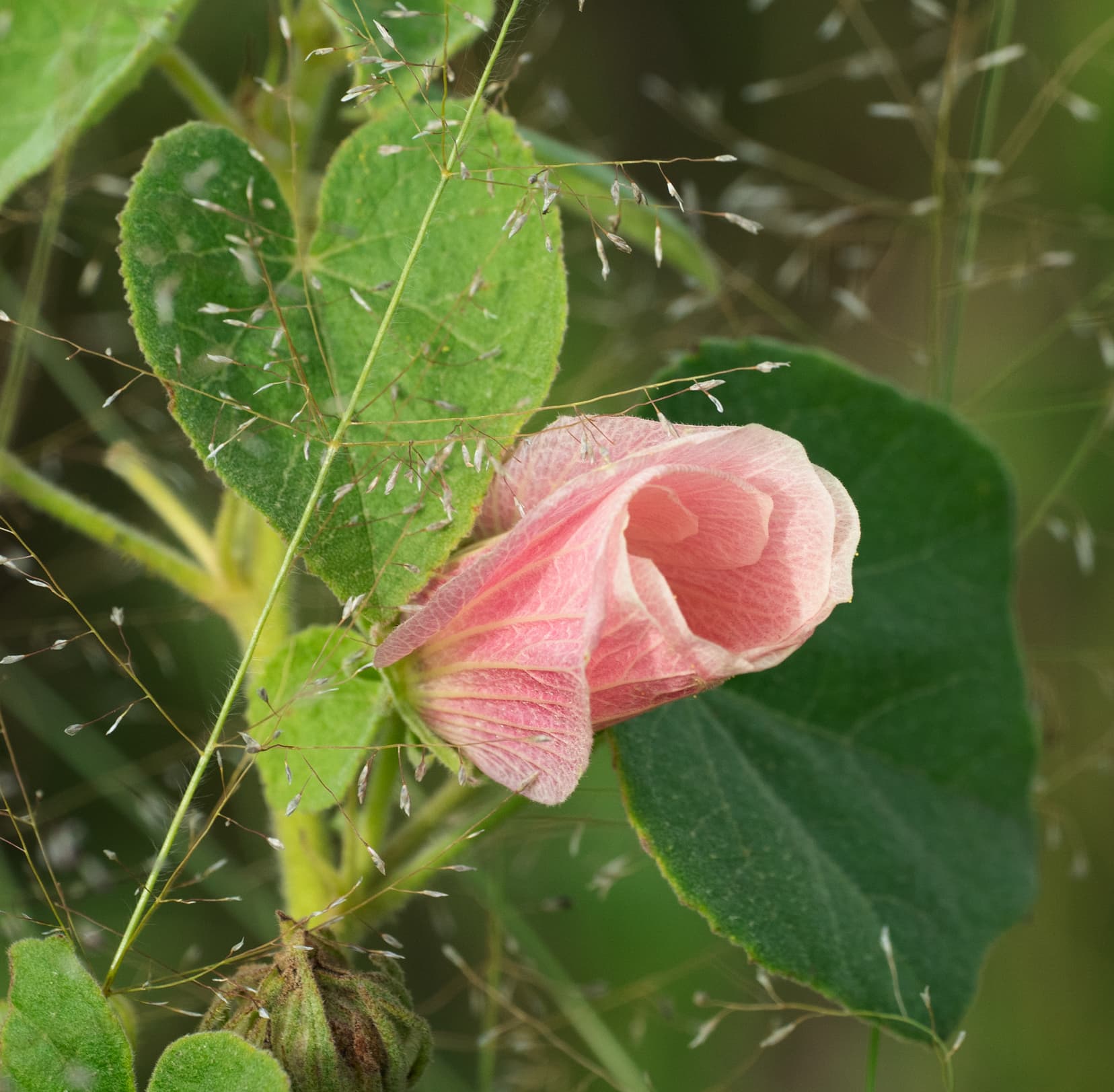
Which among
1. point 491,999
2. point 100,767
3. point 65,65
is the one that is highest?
point 65,65

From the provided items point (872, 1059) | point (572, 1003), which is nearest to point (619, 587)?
point (872, 1059)

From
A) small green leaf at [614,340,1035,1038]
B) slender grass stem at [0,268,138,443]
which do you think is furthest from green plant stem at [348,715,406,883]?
slender grass stem at [0,268,138,443]

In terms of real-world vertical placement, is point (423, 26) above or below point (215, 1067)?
above

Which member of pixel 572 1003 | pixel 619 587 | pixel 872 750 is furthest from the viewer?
pixel 572 1003

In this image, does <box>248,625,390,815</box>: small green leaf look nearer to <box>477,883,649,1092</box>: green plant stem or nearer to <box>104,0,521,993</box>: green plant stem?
<box>104,0,521,993</box>: green plant stem

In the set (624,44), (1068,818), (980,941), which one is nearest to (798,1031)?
(1068,818)

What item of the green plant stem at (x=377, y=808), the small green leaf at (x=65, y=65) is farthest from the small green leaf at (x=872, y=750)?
the small green leaf at (x=65, y=65)

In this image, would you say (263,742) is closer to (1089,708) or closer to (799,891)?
(799,891)

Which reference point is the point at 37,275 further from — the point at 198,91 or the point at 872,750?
the point at 872,750
